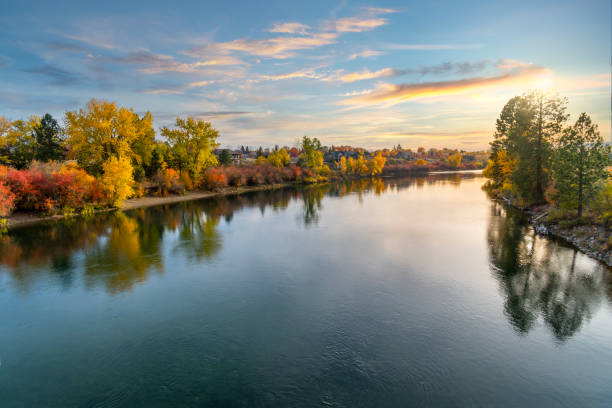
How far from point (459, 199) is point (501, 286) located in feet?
125

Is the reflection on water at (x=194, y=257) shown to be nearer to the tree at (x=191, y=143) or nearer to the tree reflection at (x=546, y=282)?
the tree reflection at (x=546, y=282)

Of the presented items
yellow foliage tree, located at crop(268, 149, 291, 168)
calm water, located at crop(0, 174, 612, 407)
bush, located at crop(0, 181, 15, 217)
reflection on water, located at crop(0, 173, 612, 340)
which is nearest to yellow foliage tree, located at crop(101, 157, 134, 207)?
reflection on water, located at crop(0, 173, 612, 340)

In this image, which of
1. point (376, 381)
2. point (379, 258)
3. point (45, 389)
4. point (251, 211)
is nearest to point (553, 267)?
point (379, 258)

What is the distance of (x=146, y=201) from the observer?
52.0 meters

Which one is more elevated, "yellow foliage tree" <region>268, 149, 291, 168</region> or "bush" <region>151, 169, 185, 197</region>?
"yellow foliage tree" <region>268, 149, 291, 168</region>

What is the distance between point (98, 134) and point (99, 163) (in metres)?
4.33

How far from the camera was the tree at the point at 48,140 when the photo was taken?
5500 cm

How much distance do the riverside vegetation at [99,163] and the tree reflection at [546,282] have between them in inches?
1757

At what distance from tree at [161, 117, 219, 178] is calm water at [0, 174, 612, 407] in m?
37.0

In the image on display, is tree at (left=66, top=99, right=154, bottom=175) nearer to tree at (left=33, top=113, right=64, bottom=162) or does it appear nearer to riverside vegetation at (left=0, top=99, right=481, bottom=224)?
riverside vegetation at (left=0, top=99, right=481, bottom=224)

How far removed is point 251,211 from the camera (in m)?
44.4

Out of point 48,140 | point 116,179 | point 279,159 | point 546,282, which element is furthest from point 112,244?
point 279,159

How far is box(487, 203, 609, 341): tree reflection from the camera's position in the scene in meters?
14.1

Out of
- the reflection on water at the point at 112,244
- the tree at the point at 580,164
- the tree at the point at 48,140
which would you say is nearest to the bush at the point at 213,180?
the reflection on water at the point at 112,244
